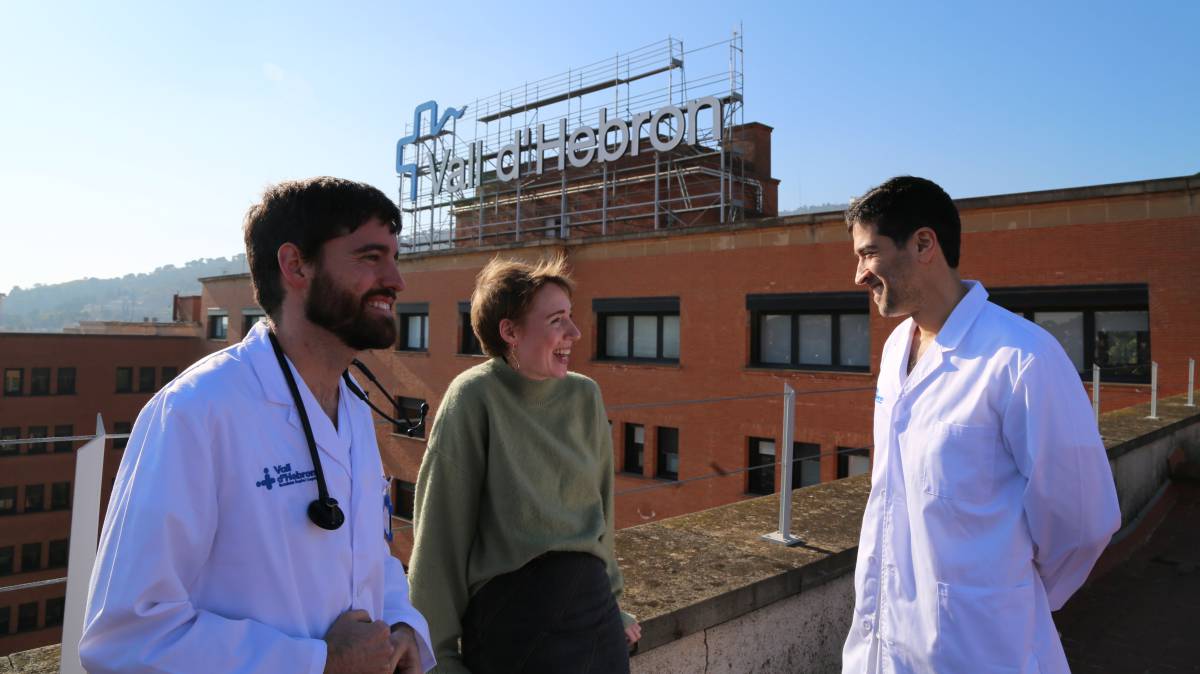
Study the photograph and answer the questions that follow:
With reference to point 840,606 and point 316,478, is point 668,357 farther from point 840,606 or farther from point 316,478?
point 316,478

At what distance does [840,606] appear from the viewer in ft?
11.5

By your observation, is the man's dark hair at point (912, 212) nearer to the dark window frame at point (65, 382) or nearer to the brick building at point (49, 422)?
the brick building at point (49, 422)

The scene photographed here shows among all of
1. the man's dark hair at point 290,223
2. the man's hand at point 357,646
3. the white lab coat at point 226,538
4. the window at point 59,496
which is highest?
the man's dark hair at point 290,223

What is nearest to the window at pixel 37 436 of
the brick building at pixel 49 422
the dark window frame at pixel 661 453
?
the brick building at pixel 49 422

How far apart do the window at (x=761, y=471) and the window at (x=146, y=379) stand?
3330 centimetres

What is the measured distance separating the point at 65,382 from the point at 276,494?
4280cm

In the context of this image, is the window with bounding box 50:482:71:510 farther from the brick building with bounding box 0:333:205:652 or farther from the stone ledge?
the stone ledge

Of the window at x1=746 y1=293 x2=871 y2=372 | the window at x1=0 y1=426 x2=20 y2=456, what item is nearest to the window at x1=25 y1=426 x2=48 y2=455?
the window at x1=0 y1=426 x2=20 y2=456

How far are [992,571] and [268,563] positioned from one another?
1.70 m

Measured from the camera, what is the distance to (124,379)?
37.0m

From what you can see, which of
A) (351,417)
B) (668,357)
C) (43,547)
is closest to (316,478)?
(351,417)

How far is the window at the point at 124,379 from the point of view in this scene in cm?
3672

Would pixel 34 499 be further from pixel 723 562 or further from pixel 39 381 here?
pixel 723 562

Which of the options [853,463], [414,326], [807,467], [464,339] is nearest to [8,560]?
[414,326]
